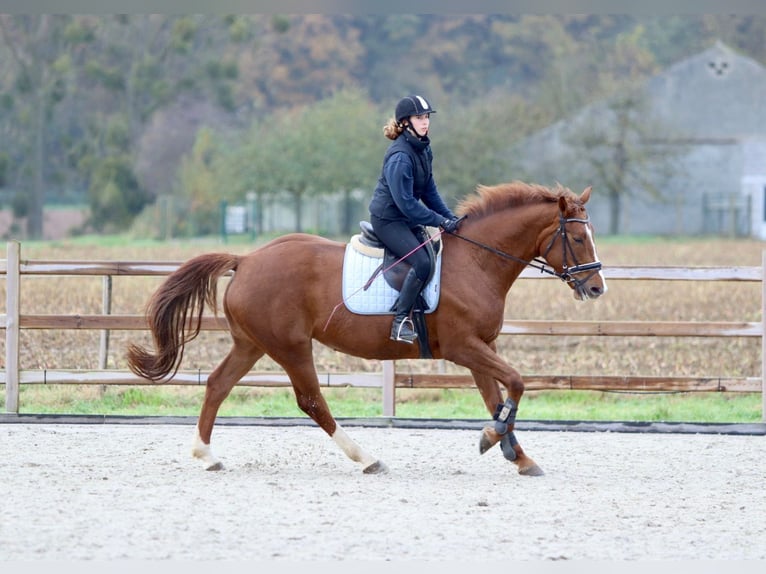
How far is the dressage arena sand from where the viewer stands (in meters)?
5.95

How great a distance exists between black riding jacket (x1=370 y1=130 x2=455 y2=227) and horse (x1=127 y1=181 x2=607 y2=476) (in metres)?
0.36

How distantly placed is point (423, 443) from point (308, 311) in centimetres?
183

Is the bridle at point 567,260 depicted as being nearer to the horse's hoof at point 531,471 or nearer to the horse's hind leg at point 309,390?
the horse's hoof at point 531,471

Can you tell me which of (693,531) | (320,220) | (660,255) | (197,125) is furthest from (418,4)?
(197,125)

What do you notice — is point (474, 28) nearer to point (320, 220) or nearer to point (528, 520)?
point (320, 220)

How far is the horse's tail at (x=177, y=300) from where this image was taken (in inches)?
341

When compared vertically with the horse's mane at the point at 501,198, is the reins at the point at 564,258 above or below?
below

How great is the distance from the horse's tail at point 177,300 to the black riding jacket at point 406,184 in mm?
1165

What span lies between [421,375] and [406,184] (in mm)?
3136

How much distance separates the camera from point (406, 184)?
8117 mm

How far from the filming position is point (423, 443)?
978 cm

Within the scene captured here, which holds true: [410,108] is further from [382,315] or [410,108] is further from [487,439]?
[487,439]

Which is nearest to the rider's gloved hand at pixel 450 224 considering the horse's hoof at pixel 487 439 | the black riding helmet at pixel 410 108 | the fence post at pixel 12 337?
the black riding helmet at pixel 410 108

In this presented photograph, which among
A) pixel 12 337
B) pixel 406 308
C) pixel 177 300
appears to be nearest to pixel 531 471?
pixel 406 308
